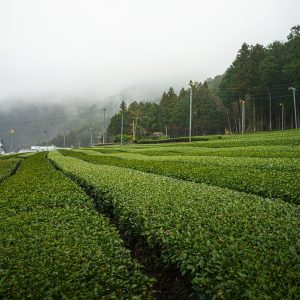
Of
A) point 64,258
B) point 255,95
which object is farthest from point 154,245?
point 255,95

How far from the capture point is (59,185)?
34.6 feet

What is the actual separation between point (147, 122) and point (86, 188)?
98.6 metres

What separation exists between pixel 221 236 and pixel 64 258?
2.38 metres

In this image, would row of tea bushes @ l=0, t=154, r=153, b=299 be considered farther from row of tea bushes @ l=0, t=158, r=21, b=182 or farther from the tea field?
row of tea bushes @ l=0, t=158, r=21, b=182

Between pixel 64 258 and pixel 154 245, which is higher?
pixel 64 258

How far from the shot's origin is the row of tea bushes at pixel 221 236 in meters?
3.59

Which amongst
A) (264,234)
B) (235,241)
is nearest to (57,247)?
(235,241)

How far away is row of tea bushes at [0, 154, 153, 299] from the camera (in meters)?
3.63

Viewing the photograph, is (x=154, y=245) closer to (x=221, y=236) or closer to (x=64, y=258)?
(x=221, y=236)

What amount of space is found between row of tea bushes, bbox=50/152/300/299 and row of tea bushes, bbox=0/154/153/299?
0.61 meters

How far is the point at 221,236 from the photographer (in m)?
4.93

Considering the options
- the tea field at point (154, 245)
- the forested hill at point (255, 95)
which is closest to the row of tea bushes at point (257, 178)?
the tea field at point (154, 245)

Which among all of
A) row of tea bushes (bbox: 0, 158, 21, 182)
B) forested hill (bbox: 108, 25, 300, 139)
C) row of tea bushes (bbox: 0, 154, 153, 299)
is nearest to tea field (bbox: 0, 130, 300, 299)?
row of tea bushes (bbox: 0, 154, 153, 299)

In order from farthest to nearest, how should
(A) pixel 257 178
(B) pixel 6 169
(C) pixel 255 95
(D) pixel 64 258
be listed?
(C) pixel 255 95, (B) pixel 6 169, (A) pixel 257 178, (D) pixel 64 258
